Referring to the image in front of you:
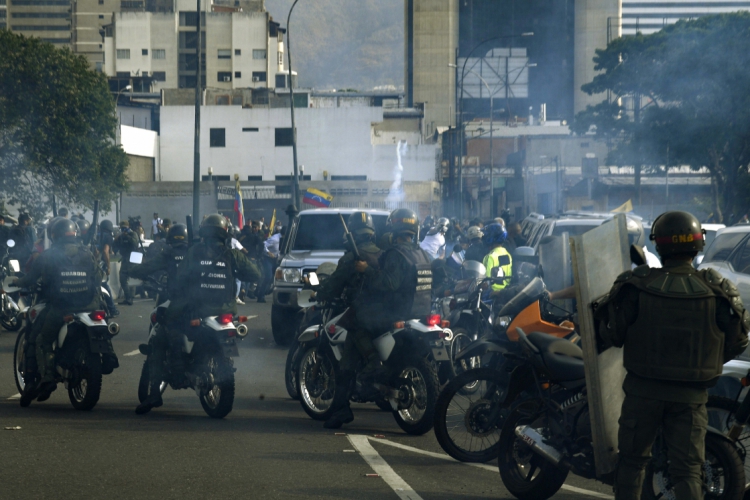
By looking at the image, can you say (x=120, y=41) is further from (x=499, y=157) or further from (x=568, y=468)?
(x=568, y=468)

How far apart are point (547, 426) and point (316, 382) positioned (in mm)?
3211

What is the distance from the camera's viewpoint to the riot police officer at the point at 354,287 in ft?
26.4

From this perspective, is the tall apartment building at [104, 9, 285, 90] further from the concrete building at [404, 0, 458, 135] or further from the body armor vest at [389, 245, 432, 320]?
the body armor vest at [389, 245, 432, 320]

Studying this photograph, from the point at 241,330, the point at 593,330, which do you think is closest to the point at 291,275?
the point at 241,330

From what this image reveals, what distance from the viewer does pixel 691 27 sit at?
39219 millimetres

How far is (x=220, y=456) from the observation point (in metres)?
7.07

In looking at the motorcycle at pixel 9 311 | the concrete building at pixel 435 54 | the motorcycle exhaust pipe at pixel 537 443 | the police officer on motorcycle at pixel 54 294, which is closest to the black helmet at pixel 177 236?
the police officer on motorcycle at pixel 54 294

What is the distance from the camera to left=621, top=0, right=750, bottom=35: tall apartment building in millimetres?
103875

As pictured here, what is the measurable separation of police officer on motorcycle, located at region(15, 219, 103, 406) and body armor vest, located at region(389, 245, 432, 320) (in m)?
2.84

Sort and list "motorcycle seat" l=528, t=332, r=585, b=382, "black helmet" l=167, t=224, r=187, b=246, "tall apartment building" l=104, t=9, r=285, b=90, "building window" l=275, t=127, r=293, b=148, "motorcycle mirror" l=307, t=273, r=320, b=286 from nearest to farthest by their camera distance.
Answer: "motorcycle seat" l=528, t=332, r=585, b=382
"motorcycle mirror" l=307, t=273, r=320, b=286
"black helmet" l=167, t=224, r=187, b=246
"building window" l=275, t=127, r=293, b=148
"tall apartment building" l=104, t=9, r=285, b=90

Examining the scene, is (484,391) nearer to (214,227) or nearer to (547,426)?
(547,426)

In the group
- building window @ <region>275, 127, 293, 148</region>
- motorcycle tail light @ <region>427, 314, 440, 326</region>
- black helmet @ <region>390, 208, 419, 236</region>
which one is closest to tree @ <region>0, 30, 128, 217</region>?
building window @ <region>275, 127, 293, 148</region>

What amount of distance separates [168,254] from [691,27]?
113 feet

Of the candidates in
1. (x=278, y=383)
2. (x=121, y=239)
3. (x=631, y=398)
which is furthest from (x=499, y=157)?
(x=631, y=398)
